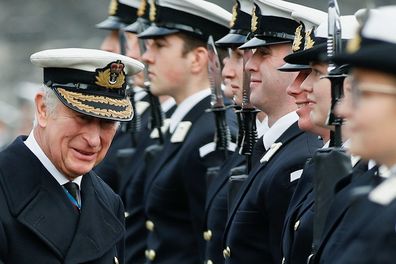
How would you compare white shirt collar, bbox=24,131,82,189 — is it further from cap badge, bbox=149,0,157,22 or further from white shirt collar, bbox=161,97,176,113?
white shirt collar, bbox=161,97,176,113

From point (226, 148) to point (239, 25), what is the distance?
81 cm

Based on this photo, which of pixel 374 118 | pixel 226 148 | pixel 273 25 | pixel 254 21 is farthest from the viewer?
pixel 226 148

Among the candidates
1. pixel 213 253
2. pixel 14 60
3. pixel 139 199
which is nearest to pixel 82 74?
pixel 213 253

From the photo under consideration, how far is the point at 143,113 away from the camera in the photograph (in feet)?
43.8

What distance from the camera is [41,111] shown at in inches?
292

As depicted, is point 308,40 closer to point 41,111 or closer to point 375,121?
point 41,111

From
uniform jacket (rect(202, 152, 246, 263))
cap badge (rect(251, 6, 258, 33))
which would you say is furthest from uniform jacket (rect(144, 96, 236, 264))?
cap badge (rect(251, 6, 258, 33))

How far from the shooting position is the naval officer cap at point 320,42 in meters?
7.76

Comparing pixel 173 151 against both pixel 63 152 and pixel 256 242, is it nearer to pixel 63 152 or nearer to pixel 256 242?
pixel 256 242

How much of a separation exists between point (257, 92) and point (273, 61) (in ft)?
0.62

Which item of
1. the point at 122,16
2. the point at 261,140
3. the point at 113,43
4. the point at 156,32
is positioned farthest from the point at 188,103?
the point at 122,16

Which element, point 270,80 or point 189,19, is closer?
point 270,80

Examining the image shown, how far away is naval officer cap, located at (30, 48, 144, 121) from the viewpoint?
738 centimetres

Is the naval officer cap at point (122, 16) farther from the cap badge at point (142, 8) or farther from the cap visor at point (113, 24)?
the cap badge at point (142, 8)
